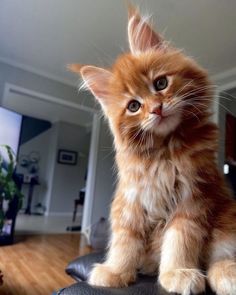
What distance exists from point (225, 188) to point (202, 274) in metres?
0.21

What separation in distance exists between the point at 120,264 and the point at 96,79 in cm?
50

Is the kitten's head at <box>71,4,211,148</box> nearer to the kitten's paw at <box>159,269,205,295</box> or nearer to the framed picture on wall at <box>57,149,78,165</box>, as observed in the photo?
the kitten's paw at <box>159,269,205,295</box>

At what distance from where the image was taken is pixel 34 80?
3.55 metres

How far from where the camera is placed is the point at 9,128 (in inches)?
121

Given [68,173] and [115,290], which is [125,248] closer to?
[115,290]

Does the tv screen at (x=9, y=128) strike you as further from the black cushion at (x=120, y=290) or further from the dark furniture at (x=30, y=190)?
the dark furniture at (x=30, y=190)

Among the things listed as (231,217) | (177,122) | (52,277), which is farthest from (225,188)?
(52,277)

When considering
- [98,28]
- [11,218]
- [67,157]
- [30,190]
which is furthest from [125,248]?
[30,190]

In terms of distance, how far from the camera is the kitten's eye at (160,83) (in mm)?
628

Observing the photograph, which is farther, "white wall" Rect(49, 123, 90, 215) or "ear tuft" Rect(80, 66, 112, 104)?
"white wall" Rect(49, 123, 90, 215)

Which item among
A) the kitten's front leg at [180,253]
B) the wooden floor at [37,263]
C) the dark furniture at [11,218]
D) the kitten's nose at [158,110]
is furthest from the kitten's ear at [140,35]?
the dark furniture at [11,218]

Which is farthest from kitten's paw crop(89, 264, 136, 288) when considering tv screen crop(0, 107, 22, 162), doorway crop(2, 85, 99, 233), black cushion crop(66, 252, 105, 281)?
doorway crop(2, 85, 99, 233)

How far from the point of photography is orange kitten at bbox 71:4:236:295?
1.80 feet

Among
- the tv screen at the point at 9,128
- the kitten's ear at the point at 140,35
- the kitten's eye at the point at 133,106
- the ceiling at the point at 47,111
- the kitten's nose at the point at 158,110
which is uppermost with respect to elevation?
the ceiling at the point at 47,111
